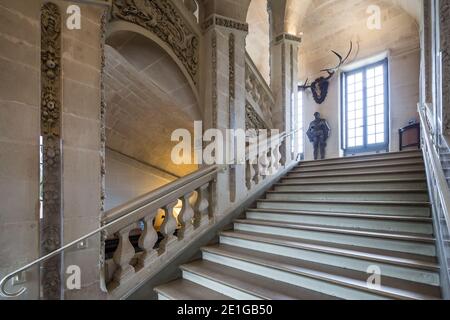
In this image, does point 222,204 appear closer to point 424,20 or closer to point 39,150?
point 39,150

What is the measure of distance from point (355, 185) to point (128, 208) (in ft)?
8.56

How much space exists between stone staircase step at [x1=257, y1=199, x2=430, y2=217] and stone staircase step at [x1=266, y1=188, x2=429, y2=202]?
0.57 ft

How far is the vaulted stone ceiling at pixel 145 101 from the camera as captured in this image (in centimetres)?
318

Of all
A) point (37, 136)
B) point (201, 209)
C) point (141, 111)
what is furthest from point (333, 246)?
point (141, 111)

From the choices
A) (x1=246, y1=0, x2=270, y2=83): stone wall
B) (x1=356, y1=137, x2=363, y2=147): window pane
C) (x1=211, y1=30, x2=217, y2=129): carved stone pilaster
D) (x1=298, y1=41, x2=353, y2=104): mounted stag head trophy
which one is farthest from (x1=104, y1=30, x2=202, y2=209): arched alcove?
(x1=246, y1=0, x2=270, y2=83): stone wall

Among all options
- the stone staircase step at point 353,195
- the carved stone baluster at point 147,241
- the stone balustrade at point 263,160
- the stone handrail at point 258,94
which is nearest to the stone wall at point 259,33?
the stone handrail at point 258,94

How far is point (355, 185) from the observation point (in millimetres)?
3320

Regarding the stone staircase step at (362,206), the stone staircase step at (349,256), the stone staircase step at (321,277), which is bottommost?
the stone staircase step at (321,277)

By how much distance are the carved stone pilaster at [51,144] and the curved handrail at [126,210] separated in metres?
0.14

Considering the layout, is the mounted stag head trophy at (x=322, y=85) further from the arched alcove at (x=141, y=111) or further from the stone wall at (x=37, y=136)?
the stone wall at (x=37, y=136)

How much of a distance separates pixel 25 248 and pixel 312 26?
891 centimetres

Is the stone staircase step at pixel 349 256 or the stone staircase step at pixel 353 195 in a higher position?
the stone staircase step at pixel 353 195

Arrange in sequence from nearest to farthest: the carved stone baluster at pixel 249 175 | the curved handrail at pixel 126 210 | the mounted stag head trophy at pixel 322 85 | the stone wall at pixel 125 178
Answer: the curved handrail at pixel 126 210, the carved stone baluster at pixel 249 175, the stone wall at pixel 125 178, the mounted stag head trophy at pixel 322 85
